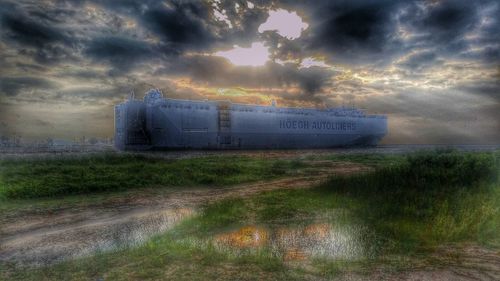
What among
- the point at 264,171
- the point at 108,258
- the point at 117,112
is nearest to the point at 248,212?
the point at 108,258

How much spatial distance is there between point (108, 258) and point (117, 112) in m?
44.8

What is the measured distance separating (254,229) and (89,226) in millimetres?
4353

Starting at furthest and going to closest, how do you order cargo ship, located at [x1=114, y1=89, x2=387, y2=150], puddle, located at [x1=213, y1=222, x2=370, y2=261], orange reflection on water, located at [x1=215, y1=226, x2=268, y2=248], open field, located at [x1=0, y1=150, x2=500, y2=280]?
cargo ship, located at [x1=114, y1=89, x2=387, y2=150], orange reflection on water, located at [x1=215, y1=226, x2=268, y2=248], puddle, located at [x1=213, y1=222, x2=370, y2=261], open field, located at [x1=0, y1=150, x2=500, y2=280]

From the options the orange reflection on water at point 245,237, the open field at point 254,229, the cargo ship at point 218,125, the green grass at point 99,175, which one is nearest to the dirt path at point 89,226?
the open field at point 254,229

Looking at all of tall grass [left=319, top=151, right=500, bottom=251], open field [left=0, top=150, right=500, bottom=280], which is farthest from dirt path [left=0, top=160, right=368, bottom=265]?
tall grass [left=319, top=151, right=500, bottom=251]

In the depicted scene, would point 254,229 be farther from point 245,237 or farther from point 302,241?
point 302,241

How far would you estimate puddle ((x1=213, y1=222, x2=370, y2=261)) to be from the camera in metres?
6.11

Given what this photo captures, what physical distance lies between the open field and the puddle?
0.02 meters

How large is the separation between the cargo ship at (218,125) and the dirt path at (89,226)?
104ft

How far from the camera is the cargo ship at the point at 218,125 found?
43.5m

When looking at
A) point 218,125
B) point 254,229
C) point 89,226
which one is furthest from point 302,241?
point 218,125

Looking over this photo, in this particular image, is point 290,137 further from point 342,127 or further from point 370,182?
point 370,182

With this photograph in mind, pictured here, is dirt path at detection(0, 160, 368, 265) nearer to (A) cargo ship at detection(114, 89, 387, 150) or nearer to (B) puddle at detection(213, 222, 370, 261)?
(B) puddle at detection(213, 222, 370, 261)

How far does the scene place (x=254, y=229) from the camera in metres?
8.00
